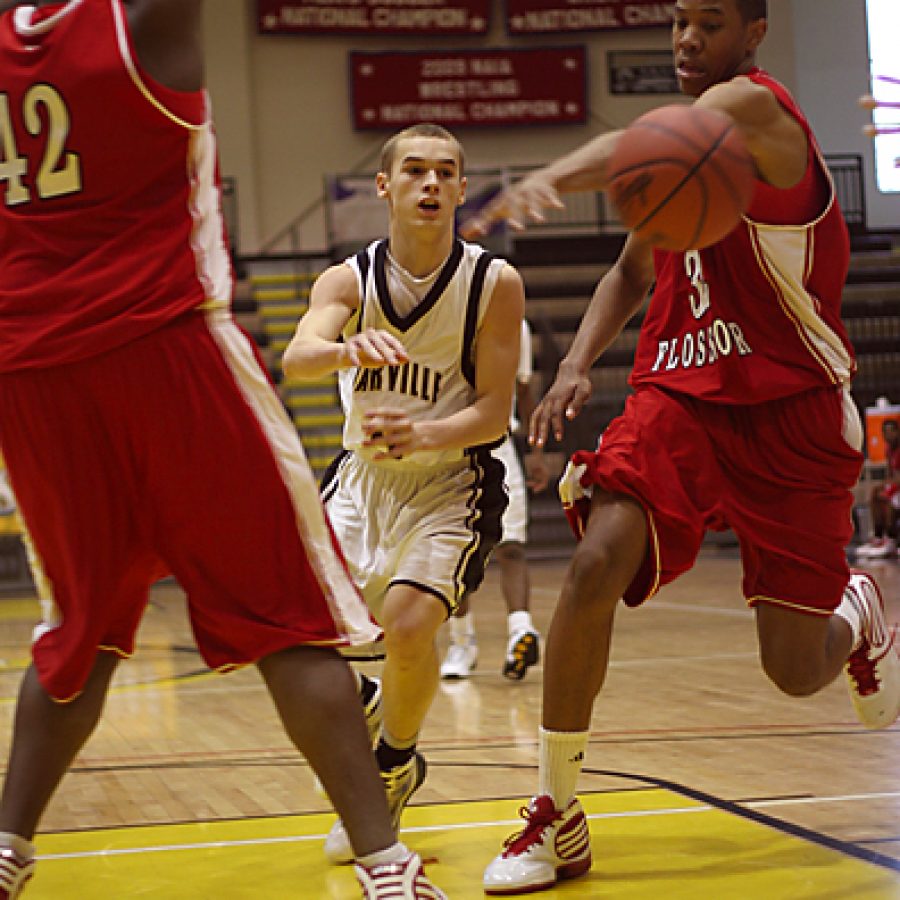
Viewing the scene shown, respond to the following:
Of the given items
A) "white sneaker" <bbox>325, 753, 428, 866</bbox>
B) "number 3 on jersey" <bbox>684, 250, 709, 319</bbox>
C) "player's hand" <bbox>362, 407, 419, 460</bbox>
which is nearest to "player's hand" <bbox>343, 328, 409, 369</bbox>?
"player's hand" <bbox>362, 407, 419, 460</bbox>

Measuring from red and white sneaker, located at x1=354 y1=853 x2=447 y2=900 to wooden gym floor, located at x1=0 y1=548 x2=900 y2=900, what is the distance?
0.72 m

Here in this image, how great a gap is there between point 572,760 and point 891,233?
17431mm

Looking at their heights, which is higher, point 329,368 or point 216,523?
point 329,368

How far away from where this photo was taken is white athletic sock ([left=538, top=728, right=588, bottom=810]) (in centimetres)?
354

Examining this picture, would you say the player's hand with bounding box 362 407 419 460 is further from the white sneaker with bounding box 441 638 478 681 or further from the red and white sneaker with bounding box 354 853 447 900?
the white sneaker with bounding box 441 638 478 681

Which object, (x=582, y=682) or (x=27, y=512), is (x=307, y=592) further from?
(x=582, y=682)

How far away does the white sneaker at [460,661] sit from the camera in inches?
282

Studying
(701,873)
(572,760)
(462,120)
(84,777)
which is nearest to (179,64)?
(572,760)

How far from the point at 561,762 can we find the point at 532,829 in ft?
0.57

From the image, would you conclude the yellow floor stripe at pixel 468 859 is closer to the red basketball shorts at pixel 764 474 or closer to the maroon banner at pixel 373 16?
the red basketball shorts at pixel 764 474

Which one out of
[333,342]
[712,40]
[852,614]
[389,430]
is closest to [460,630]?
[852,614]

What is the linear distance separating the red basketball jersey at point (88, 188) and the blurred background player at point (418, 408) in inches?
37.8

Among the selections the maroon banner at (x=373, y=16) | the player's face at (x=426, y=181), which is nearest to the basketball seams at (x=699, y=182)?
the player's face at (x=426, y=181)

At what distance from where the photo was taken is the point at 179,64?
2.66 m
